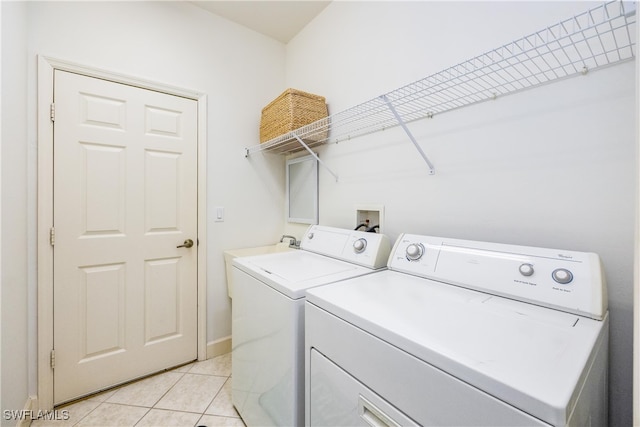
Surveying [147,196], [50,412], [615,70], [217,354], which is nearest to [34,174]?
[147,196]

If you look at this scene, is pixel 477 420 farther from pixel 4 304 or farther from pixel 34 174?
pixel 34 174

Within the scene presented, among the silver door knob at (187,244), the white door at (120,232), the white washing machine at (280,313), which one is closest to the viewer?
the white washing machine at (280,313)

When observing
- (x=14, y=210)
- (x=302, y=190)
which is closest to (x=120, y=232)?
(x=14, y=210)

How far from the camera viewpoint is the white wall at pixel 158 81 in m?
1.36

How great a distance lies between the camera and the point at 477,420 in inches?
22.0

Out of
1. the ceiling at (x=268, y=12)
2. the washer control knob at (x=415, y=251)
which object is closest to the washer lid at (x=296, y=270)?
the washer control knob at (x=415, y=251)

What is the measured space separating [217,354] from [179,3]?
273 cm

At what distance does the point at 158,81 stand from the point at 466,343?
7.67 feet

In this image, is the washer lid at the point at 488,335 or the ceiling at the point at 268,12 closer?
the washer lid at the point at 488,335

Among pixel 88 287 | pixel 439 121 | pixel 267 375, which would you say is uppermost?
pixel 439 121

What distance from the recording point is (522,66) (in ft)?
3.56

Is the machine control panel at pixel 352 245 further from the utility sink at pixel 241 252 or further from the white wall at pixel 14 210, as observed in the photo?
the white wall at pixel 14 210

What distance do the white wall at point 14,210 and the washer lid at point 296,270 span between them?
105 centimetres

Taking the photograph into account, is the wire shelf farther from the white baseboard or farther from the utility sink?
the white baseboard
